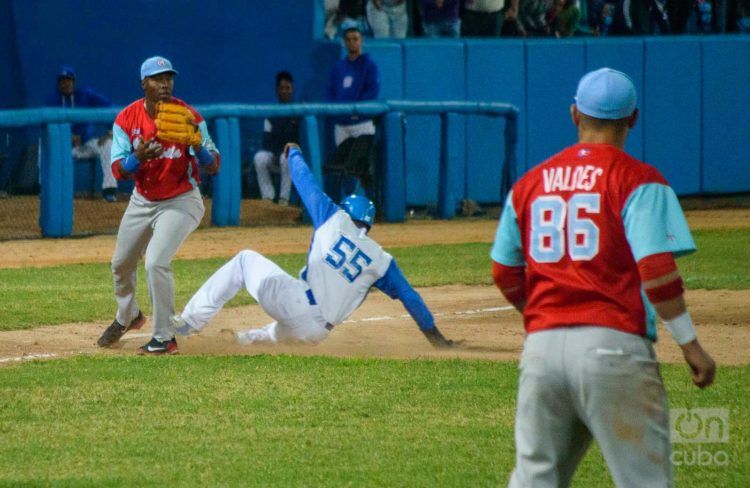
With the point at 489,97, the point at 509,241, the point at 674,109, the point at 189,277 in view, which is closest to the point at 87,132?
the point at 189,277

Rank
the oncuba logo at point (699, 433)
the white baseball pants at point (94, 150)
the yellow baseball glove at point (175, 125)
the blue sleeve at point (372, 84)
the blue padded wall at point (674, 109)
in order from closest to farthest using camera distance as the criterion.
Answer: the oncuba logo at point (699, 433)
the yellow baseball glove at point (175, 125)
the white baseball pants at point (94, 150)
the blue sleeve at point (372, 84)
the blue padded wall at point (674, 109)

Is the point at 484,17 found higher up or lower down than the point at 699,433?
higher up

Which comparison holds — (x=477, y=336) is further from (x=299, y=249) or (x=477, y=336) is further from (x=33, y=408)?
(x=299, y=249)

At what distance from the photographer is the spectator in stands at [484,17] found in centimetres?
2009

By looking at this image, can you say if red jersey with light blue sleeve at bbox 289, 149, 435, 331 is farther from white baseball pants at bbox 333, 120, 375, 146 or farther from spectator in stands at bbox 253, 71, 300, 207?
white baseball pants at bbox 333, 120, 375, 146

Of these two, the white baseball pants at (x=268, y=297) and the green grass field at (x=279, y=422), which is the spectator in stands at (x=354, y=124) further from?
the green grass field at (x=279, y=422)

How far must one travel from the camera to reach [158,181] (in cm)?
902

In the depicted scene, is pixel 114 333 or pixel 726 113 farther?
pixel 726 113

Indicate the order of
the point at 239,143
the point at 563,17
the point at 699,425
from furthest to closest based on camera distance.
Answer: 1. the point at 563,17
2. the point at 239,143
3. the point at 699,425

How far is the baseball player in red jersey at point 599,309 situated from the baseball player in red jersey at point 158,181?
16.1ft

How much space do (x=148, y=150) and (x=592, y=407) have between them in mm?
5213

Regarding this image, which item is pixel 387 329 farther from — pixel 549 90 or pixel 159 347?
pixel 549 90

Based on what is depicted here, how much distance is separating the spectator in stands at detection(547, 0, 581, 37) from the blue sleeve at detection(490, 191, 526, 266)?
56.4ft

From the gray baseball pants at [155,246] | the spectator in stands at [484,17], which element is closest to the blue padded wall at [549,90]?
the spectator in stands at [484,17]
